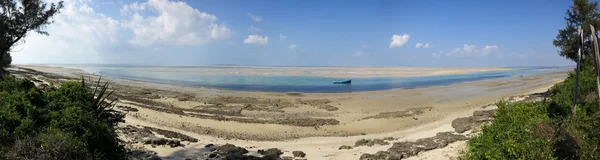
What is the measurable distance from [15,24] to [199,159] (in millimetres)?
16740

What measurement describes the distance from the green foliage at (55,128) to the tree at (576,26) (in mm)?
Answer: 26176

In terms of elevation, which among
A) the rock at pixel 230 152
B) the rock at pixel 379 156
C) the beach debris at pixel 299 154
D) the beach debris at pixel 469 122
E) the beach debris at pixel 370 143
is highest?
the beach debris at pixel 469 122

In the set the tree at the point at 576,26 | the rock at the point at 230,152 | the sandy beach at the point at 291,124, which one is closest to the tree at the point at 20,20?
the sandy beach at the point at 291,124

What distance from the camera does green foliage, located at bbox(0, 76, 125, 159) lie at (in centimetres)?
539

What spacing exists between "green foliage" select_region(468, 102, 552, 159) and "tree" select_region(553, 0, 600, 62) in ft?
58.3

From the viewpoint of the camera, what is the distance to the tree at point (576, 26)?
855 inches

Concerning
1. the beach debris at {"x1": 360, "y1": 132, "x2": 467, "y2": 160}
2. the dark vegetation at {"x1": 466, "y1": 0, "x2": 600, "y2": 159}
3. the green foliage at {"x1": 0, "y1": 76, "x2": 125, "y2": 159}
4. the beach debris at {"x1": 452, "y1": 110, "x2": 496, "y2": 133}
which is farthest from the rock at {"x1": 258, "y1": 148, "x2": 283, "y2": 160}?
the beach debris at {"x1": 452, "y1": 110, "x2": 496, "y2": 133}

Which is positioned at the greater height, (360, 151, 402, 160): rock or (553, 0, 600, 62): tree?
(553, 0, 600, 62): tree

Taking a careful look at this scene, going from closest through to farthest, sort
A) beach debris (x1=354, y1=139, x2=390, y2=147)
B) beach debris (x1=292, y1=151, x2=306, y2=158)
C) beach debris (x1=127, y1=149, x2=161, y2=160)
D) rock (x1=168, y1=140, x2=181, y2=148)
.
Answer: beach debris (x1=127, y1=149, x2=161, y2=160), beach debris (x1=292, y1=151, x2=306, y2=158), rock (x1=168, y1=140, x2=181, y2=148), beach debris (x1=354, y1=139, x2=390, y2=147)

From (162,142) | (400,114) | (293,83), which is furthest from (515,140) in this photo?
(293,83)

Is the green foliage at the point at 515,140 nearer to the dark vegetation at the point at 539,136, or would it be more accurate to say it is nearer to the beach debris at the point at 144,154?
the dark vegetation at the point at 539,136

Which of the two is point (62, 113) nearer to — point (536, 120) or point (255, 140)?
point (255, 140)

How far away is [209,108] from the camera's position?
24141 millimetres

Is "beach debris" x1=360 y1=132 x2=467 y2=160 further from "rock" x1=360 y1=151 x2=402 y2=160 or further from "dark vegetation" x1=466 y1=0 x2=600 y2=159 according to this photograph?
"dark vegetation" x1=466 y1=0 x2=600 y2=159
